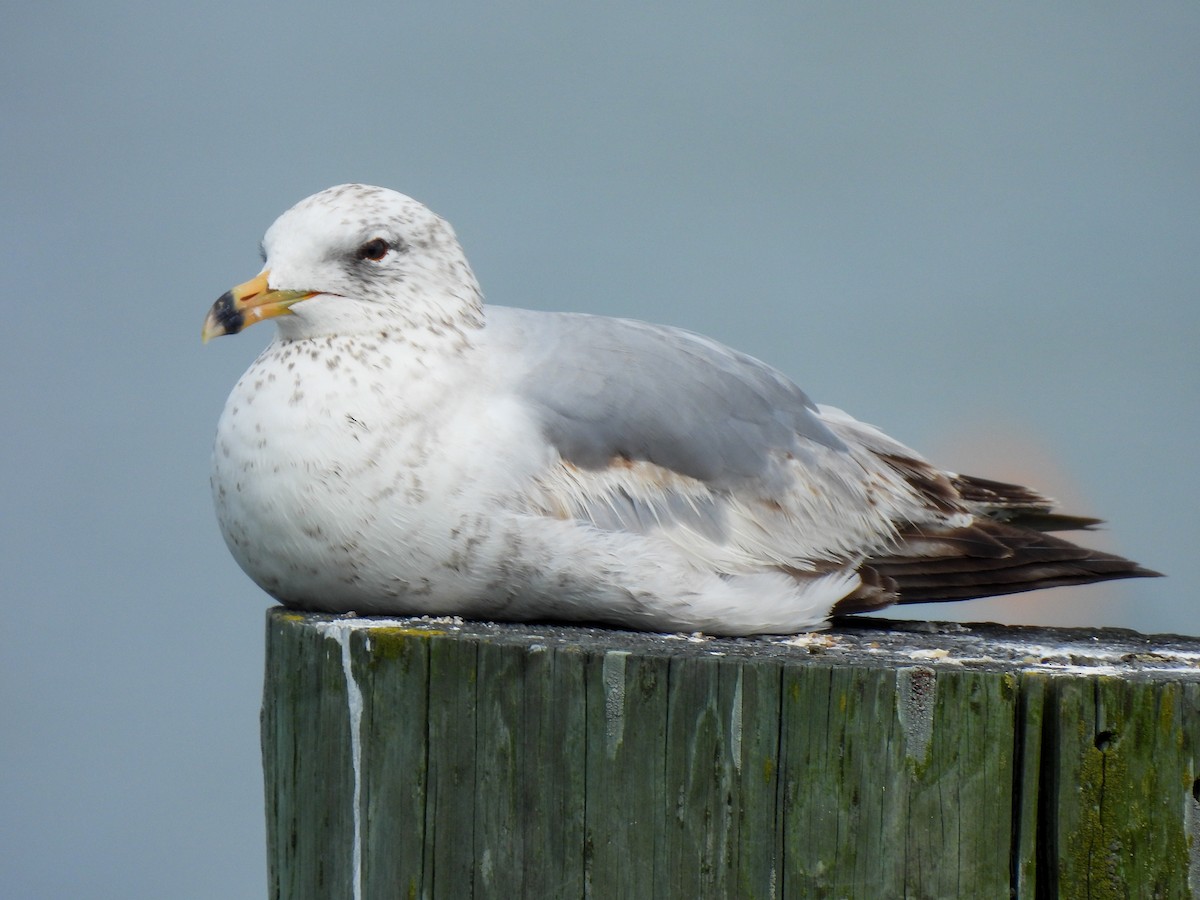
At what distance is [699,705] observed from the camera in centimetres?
163

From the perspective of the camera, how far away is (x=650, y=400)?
7.02ft

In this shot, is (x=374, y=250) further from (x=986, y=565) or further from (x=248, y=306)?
(x=986, y=565)

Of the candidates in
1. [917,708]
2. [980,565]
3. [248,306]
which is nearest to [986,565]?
[980,565]

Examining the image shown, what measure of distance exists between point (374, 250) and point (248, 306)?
0.70 ft

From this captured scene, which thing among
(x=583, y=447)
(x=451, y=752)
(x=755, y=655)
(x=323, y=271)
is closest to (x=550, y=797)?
(x=451, y=752)

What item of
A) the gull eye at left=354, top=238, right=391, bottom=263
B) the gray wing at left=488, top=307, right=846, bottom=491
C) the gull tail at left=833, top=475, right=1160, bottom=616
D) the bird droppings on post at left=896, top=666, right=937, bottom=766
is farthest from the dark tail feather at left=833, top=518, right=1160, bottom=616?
the gull eye at left=354, top=238, right=391, bottom=263

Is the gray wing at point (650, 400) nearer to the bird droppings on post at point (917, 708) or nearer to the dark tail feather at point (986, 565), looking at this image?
the dark tail feather at point (986, 565)

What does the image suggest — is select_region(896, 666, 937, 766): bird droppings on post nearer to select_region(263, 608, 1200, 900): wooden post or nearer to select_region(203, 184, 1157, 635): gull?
select_region(263, 608, 1200, 900): wooden post

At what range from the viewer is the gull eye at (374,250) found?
2.20 m

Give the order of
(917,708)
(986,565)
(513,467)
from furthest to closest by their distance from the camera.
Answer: (986,565) → (513,467) → (917,708)

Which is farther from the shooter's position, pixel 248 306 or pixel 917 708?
pixel 248 306

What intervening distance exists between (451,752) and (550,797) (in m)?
0.13

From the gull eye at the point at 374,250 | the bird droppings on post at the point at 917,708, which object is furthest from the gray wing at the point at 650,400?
the bird droppings on post at the point at 917,708

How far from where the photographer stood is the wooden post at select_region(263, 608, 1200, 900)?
157cm
